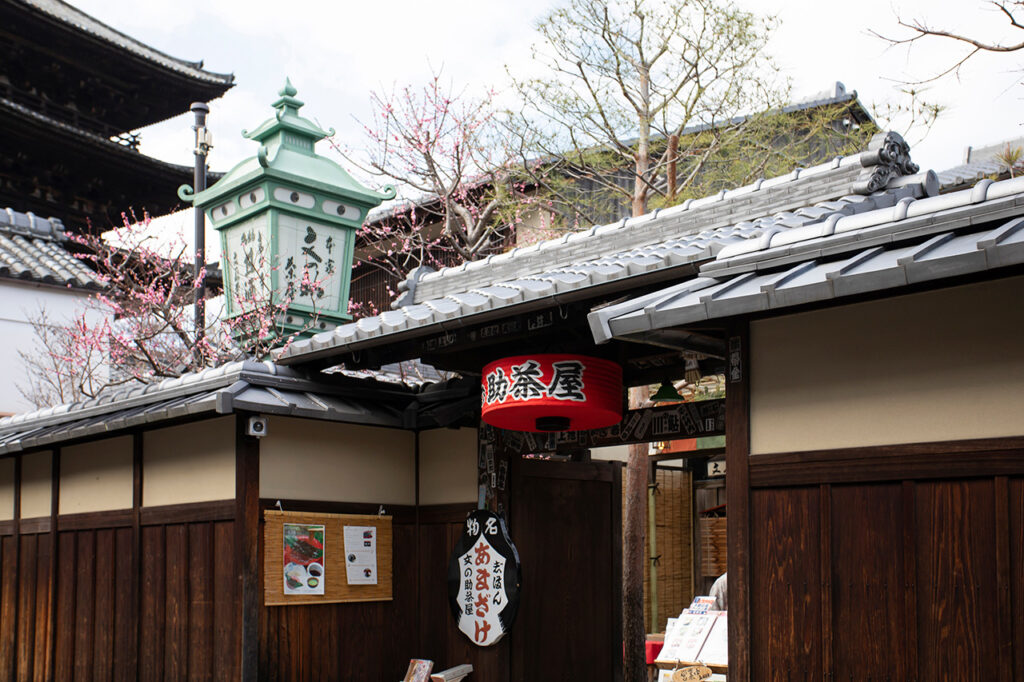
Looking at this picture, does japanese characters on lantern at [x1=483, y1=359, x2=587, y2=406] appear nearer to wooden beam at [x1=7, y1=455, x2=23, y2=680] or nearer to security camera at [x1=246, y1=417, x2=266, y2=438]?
security camera at [x1=246, y1=417, x2=266, y2=438]

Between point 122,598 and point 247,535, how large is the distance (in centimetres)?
244

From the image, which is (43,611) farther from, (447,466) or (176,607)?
(447,466)

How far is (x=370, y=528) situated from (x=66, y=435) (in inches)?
145

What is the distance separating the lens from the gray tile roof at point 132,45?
1114 inches

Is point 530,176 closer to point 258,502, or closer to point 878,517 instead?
point 258,502

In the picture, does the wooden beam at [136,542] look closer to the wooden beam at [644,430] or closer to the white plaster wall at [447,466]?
the white plaster wall at [447,466]

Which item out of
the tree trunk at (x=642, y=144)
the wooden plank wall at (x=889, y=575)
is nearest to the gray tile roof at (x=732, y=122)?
the tree trunk at (x=642, y=144)

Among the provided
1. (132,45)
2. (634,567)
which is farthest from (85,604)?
(132,45)

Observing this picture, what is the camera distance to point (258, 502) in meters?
9.80

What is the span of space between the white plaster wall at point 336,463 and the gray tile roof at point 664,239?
0.85 metres

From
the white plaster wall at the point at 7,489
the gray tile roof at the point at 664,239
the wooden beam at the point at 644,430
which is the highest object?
the gray tile roof at the point at 664,239

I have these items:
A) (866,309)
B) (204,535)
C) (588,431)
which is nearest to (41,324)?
(204,535)

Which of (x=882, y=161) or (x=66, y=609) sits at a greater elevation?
(x=882, y=161)

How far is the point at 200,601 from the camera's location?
10.1 metres
